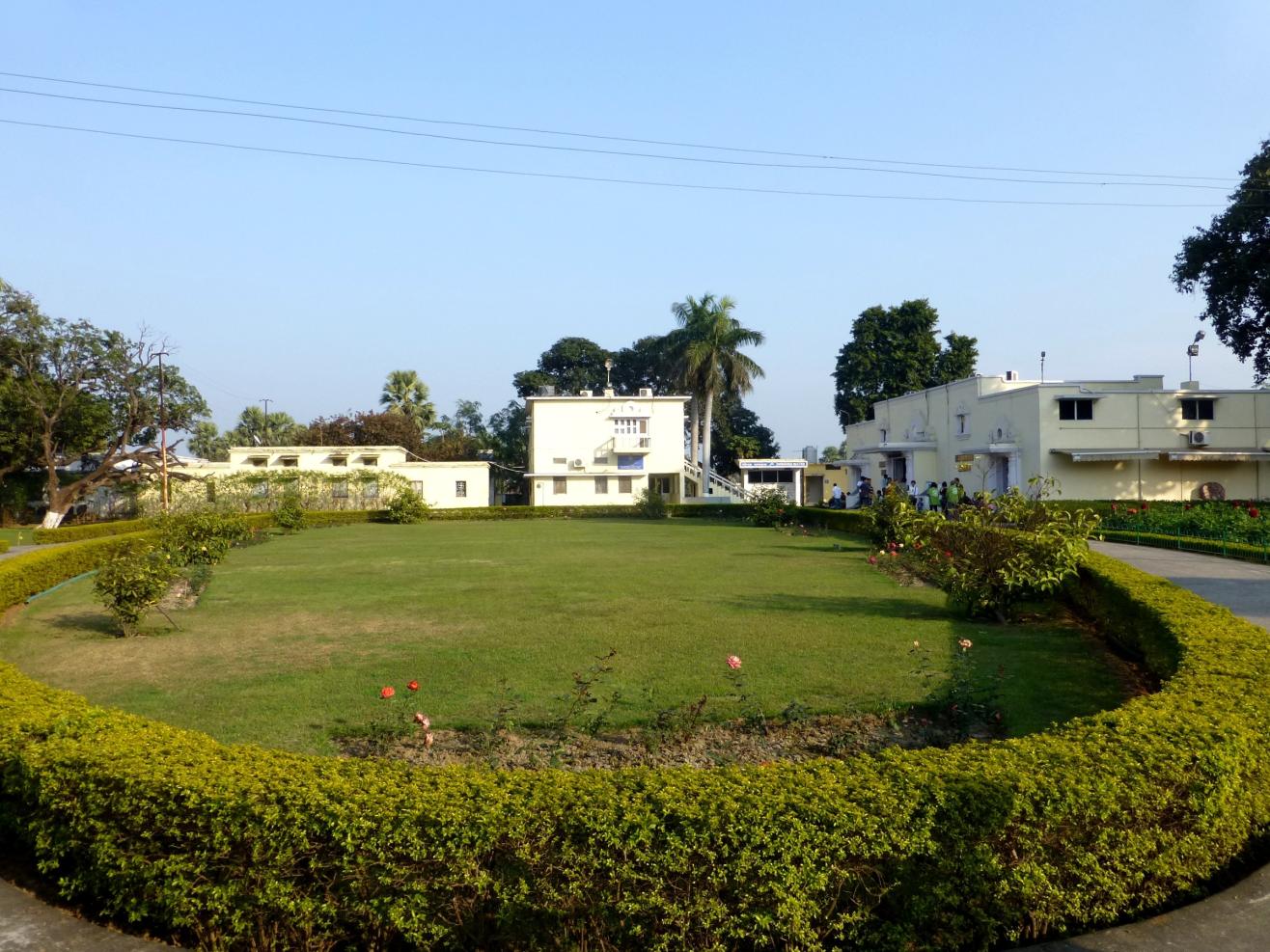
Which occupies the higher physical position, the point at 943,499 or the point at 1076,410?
the point at 1076,410

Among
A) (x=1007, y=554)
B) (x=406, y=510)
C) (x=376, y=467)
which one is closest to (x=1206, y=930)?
(x=1007, y=554)

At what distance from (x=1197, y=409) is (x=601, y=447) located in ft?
88.9

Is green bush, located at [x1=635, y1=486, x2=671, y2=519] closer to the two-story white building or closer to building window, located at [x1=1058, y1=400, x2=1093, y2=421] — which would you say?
the two-story white building

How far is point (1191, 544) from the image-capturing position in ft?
65.7

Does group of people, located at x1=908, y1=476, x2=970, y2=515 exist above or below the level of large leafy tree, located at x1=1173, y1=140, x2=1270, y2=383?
below

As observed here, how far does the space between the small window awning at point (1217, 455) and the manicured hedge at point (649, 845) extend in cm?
3321

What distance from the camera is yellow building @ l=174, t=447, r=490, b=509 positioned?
4628 centimetres

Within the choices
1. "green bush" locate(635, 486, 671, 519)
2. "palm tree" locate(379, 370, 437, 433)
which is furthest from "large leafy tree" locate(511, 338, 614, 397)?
"green bush" locate(635, 486, 671, 519)

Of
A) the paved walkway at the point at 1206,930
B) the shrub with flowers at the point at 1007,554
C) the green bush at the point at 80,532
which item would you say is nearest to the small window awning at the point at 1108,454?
the shrub with flowers at the point at 1007,554

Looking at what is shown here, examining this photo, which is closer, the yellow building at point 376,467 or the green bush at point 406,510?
the green bush at point 406,510

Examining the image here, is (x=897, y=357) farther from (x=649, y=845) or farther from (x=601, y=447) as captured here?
(x=649, y=845)

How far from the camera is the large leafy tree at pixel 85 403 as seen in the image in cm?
3891

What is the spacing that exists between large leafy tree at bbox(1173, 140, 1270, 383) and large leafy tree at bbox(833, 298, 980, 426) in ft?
82.3

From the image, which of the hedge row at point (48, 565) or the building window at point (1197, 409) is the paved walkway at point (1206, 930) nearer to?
the hedge row at point (48, 565)
